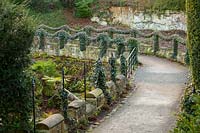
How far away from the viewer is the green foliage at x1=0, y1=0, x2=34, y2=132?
34.4ft

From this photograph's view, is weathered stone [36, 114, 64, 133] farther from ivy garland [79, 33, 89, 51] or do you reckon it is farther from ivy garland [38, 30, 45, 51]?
ivy garland [38, 30, 45, 51]

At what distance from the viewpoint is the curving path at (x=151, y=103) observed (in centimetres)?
1350

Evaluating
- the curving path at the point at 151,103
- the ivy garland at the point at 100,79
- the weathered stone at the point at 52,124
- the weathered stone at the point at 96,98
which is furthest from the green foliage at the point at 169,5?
the weathered stone at the point at 52,124

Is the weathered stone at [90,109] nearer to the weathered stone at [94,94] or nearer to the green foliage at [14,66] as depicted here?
the weathered stone at [94,94]

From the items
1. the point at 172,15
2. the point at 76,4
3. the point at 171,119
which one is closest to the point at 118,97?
the point at 171,119

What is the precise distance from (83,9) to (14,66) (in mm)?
23472

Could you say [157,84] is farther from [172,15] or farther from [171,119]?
[172,15]

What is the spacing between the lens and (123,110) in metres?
15.2

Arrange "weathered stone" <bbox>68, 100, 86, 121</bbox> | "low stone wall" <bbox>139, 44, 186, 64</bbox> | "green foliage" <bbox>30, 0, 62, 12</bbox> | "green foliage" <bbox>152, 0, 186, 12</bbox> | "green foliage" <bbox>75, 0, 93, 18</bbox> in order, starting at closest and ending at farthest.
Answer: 1. "weathered stone" <bbox>68, 100, 86, 121</bbox>
2. "low stone wall" <bbox>139, 44, 186, 64</bbox>
3. "green foliage" <bbox>152, 0, 186, 12</bbox>
4. "green foliage" <bbox>75, 0, 93, 18</bbox>
5. "green foliage" <bbox>30, 0, 62, 12</bbox>

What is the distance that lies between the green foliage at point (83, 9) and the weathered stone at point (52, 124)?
22552mm

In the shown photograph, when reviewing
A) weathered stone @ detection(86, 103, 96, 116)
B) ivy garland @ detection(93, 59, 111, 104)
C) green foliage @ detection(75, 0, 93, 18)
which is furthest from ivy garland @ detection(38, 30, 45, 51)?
weathered stone @ detection(86, 103, 96, 116)

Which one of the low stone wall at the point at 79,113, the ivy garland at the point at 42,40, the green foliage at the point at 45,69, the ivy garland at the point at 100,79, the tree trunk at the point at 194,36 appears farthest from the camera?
the ivy garland at the point at 42,40

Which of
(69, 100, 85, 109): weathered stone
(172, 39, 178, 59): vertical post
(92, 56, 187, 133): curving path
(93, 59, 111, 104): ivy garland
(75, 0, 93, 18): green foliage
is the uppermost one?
(75, 0, 93, 18): green foliage

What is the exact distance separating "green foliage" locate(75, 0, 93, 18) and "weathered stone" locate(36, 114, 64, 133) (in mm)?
22552
